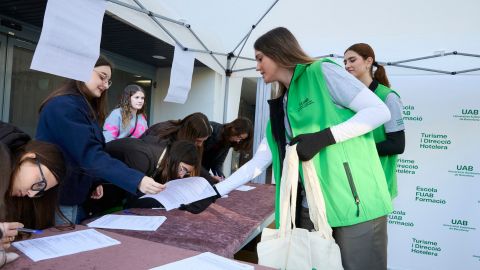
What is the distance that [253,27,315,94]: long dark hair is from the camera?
1083mm

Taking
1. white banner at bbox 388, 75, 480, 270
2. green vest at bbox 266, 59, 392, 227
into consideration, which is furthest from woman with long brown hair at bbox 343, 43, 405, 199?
white banner at bbox 388, 75, 480, 270

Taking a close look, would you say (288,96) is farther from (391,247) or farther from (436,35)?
(391,247)

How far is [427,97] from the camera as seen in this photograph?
9.34 feet

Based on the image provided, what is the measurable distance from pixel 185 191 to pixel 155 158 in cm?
29

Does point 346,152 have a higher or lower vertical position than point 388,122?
lower

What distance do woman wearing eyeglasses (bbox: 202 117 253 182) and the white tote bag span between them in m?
1.56

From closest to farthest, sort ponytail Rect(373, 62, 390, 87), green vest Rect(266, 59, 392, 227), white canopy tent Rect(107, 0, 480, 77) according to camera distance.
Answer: green vest Rect(266, 59, 392, 227) < ponytail Rect(373, 62, 390, 87) < white canopy tent Rect(107, 0, 480, 77)

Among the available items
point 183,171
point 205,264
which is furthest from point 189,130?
point 205,264

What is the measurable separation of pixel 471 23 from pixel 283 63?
7.03ft

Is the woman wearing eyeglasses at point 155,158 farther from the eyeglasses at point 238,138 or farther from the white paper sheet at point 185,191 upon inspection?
the eyeglasses at point 238,138

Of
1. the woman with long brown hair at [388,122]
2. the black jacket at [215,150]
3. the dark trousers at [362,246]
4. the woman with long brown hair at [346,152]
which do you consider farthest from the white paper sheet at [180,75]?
the dark trousers at [362,246]

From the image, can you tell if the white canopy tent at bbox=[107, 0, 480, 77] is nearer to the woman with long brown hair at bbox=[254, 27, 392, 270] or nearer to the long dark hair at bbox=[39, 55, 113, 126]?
the long dark hair at bbox=[39, 55, 113, 126]

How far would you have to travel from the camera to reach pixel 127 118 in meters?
2.83

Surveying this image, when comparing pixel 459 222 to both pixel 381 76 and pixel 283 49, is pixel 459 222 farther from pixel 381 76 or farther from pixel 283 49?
pixel 283 49
